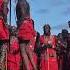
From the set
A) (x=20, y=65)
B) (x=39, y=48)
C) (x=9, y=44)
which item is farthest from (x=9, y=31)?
(x=39, y=48)

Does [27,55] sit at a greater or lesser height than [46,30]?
lesser

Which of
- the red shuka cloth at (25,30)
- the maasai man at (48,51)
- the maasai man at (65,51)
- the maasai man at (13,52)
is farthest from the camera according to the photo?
the maasai man at (65,51)

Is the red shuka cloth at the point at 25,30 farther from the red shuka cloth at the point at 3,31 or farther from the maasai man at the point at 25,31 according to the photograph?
the red shuka cloth at the point at 3,31

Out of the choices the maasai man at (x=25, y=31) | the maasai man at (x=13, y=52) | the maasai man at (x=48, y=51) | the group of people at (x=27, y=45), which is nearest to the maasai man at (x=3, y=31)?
the group of people at (x=27, y=45)

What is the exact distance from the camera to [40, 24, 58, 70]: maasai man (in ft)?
34.9

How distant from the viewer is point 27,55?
319 inches

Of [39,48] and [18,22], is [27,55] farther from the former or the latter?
[39,48]

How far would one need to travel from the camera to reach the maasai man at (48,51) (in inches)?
419

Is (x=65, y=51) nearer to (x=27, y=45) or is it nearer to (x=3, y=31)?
(x=27, y=45)

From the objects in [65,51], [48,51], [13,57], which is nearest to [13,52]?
[13,57]

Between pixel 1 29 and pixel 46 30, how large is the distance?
116 inches

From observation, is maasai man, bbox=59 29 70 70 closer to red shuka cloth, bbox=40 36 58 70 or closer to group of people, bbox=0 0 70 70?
group of people, bbox=0 0 70 70

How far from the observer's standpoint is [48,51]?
10648 millimetres

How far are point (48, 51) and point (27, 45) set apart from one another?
262 cm
